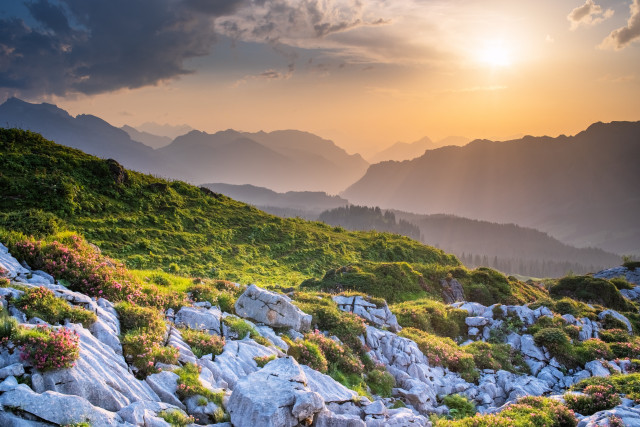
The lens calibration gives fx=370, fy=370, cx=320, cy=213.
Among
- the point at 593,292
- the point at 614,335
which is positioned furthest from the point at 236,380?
the point at 593,292

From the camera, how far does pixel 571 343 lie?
2058 centimetres

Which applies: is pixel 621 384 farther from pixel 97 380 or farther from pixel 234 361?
pixel 97 380

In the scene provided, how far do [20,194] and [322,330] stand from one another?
24.9 m

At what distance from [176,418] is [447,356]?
14224mm

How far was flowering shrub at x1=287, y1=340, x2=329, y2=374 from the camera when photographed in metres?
14.0

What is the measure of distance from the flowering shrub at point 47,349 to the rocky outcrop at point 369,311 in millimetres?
15017

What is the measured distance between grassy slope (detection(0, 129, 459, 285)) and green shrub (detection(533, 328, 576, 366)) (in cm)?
1861

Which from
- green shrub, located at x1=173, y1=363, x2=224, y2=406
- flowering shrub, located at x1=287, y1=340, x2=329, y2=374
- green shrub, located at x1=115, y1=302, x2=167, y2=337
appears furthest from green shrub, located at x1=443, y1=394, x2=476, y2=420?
green shrub, located at x1=115, y1=302, x2=167, y2=337

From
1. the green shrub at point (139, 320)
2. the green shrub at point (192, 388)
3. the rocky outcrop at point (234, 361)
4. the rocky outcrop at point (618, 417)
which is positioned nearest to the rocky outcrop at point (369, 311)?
the rocky outcrop at point (234, 361)

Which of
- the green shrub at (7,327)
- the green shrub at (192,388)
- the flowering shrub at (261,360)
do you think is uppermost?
the green shrub at (7,327)

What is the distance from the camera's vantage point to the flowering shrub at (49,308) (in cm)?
1005

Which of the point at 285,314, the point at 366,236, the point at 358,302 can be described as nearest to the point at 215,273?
the point at 358,302

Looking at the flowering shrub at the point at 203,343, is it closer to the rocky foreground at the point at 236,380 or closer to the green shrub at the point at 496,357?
the rocky foreground at the point at 236,380

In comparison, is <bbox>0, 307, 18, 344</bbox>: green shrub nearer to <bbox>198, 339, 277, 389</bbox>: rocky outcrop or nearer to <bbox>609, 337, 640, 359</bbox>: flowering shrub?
<bbox>198, 339, 277, 389</bbox>: rocky outcrop
